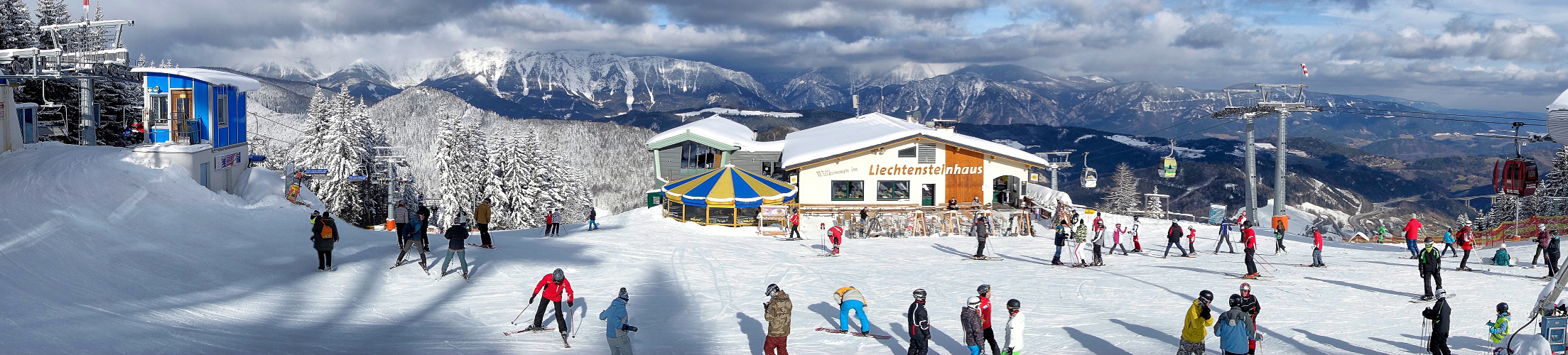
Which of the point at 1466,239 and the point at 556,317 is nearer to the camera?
the point at 556,317

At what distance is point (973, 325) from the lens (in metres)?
10.4

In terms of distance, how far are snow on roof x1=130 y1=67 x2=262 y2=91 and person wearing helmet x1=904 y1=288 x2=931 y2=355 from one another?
21461 mm

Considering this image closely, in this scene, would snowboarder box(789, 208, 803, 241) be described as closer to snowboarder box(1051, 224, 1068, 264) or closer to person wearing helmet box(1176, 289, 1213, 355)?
snowboarder box(1051, 224, 1068, 264)

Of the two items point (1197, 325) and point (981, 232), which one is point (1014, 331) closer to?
point (1197, 325)

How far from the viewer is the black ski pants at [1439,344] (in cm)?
1035

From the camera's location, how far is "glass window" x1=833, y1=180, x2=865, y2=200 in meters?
33.1

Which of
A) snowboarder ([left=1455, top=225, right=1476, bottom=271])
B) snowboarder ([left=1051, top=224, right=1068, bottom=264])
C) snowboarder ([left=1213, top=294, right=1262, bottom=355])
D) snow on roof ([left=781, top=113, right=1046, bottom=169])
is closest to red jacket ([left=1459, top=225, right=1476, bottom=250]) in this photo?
snowboarder ([left=1455, top=225, right=1476, bottom=271])

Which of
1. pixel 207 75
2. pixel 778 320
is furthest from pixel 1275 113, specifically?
pixel 207 75

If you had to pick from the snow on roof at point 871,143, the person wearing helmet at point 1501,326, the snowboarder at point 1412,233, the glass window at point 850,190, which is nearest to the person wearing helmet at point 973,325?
the person wearing helmet at point 1501,326

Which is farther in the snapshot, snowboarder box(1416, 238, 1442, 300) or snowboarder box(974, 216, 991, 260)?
snowboarder box(974, 216, 991, 260)

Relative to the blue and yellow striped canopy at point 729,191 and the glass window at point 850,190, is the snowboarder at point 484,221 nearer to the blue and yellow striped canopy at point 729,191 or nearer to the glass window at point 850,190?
the blue and yellow striped canopy at point 729,191

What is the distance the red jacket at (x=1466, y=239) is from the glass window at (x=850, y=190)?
18.8m

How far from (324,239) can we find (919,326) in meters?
11.5

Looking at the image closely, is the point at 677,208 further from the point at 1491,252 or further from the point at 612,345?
the point at 1491,252
